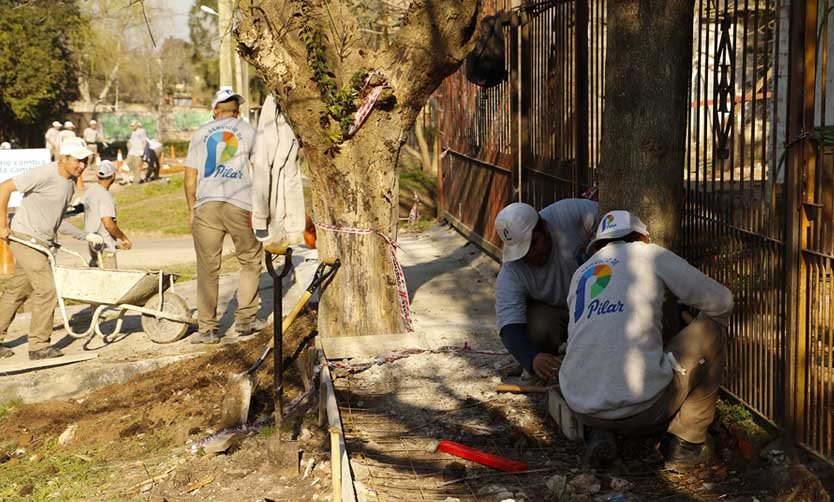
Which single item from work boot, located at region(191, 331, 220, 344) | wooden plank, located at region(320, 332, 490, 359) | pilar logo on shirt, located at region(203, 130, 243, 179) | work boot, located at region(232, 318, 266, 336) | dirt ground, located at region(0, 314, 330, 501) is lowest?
dirt ground, located at region(0, 314, 330, 501)

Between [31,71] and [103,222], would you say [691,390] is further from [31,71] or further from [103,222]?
[31,71]

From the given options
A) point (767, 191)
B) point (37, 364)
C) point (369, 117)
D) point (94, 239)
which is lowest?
point (37, 364)

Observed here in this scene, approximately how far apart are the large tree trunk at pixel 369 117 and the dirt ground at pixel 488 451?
2.74 ft

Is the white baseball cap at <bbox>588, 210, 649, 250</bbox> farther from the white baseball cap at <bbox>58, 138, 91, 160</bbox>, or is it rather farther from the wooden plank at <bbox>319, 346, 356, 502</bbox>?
the white baseball cap at <bbox>58, 138, 91, 160</bbox>

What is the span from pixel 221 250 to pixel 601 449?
4.88 meters

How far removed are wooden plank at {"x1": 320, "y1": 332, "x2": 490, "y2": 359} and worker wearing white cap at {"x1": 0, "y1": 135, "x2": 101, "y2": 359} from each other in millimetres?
2966

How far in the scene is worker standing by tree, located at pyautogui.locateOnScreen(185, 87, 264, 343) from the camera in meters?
8.84

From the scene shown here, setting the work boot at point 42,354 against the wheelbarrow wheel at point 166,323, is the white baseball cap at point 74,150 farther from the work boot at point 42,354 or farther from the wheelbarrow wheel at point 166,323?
the work boot at point 42,354

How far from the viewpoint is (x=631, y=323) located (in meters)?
4.64

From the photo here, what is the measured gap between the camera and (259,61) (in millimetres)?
7320

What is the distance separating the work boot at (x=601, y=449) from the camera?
16.1 feet

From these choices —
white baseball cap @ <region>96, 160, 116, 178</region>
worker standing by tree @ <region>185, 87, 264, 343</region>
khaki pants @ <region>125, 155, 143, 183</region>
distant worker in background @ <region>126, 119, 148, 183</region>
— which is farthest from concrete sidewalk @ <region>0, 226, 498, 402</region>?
khaki pants @ <region>125, 155, 143, 183</region>

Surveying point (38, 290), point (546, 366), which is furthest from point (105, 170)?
point (546, 366)

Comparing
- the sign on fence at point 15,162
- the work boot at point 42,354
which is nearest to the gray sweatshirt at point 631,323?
the work boot at point 42,354
